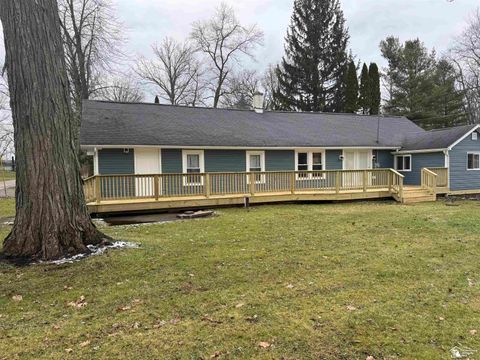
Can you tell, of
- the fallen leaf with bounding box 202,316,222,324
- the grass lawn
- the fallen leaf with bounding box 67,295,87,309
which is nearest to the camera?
the grass lawn

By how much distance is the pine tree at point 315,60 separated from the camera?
35.1 m

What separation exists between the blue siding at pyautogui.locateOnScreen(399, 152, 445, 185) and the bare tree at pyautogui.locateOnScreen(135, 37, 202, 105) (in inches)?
967

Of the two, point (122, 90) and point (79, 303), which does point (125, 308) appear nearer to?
point (79, 303)

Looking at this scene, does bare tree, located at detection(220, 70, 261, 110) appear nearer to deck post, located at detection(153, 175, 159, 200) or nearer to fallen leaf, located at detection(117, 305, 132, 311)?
deck post, located at detection(153, 175, 159, 200)

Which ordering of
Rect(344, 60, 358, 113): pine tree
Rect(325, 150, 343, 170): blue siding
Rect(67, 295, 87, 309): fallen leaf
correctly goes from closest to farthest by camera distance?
Rect(67, 295, 87, 309): fallen leaf < Rect(325, 150, 343, 170): blue siding < Rect(344, 60, 358, 113): pine tree

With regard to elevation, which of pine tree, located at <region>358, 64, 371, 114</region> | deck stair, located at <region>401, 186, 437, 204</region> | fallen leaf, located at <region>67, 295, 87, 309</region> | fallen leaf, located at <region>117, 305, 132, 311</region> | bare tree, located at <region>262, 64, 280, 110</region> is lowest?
fallen leaf, located at <region>117, 305, 132, 311</region>

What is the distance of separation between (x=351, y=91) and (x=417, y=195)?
64.8 ft

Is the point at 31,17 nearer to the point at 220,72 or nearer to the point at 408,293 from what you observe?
the point at 408,293

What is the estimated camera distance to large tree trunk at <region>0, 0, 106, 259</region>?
5.98 m

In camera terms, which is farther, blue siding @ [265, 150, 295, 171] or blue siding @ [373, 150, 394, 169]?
blue siding @ [373, 150, 394, 169]

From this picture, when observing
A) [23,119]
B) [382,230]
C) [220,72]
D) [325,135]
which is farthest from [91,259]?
[220,72]

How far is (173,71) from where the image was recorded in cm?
3928

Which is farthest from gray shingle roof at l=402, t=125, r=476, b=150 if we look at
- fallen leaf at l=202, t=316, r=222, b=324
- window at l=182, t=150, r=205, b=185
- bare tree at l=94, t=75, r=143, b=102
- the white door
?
bare tree at l=94, t=75, r=143, b=102

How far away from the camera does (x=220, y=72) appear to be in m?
37.2
